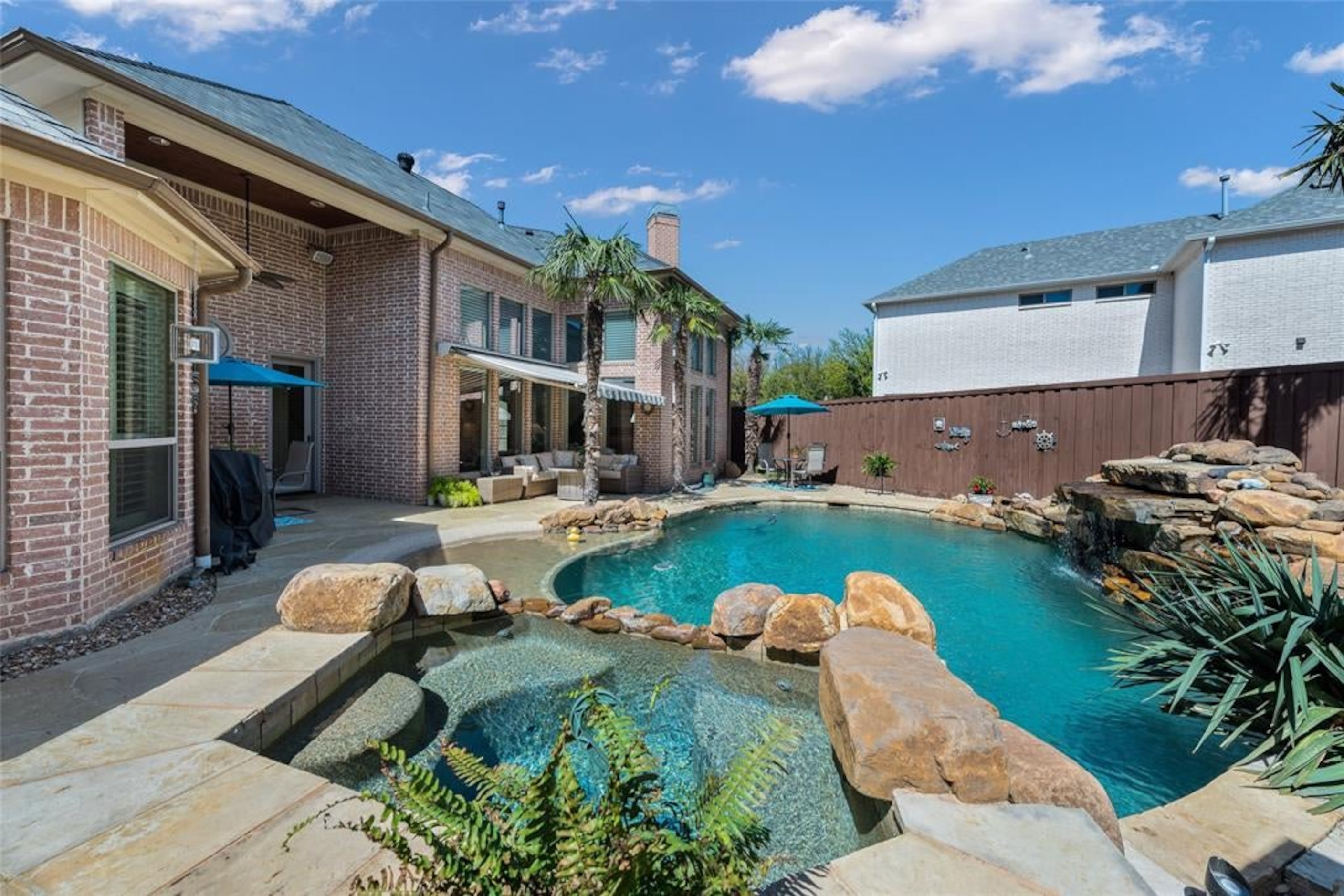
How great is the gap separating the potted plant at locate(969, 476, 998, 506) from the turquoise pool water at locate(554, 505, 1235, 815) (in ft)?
9.72

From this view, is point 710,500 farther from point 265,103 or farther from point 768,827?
point 265,103

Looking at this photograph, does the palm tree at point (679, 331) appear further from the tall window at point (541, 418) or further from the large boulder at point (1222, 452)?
the large boulder at point (1222, 452)

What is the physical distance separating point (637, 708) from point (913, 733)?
2.53m

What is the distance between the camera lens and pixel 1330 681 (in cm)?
387

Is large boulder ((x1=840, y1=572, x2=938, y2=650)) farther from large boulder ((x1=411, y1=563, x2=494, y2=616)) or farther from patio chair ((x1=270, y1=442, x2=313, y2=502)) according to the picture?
patio chair ((x1=270, y1=442, x2=313, y2=502))

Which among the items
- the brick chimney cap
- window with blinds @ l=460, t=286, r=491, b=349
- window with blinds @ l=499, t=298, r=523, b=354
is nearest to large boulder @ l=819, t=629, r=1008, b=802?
window with blinds @ l=460, t=286, r=491, b=349

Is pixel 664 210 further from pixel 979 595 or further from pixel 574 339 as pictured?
pixel 979 595

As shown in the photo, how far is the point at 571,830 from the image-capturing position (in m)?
2.01

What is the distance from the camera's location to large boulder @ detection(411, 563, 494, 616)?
648 cm

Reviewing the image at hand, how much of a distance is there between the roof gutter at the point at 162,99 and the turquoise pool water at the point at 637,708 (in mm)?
8239

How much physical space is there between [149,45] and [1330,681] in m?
18.0

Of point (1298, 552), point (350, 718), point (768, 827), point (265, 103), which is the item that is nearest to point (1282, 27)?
point (1298, 552)

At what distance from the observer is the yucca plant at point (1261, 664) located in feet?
11.0

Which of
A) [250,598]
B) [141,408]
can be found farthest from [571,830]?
[141,408]
